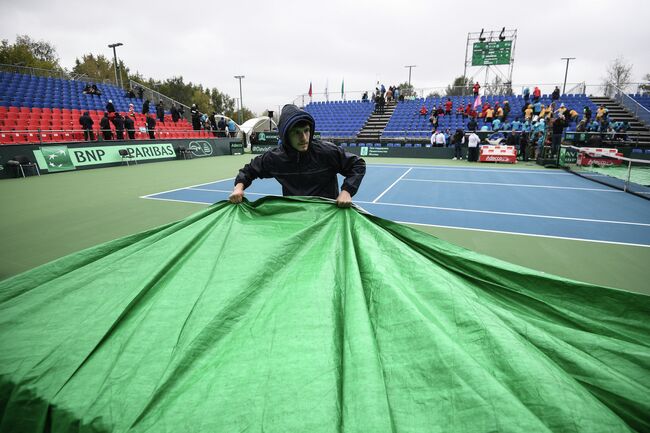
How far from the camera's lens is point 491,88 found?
29.9 meters

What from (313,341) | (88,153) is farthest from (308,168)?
(88,153)

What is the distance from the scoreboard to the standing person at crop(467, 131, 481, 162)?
50.4 ft

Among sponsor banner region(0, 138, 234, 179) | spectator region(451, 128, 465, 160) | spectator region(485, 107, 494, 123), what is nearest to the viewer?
sponsor banner region(0, 138, 234, 179)

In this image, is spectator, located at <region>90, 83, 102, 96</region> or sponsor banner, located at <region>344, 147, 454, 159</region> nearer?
sponsor banner, located at <region>344, 147, 454, 159</region>

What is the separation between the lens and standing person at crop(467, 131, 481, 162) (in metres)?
18.0

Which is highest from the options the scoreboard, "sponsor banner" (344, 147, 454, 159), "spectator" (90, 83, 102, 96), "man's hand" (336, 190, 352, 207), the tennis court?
the scoreboard

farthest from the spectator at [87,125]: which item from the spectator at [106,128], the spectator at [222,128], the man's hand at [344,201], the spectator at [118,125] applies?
the man's hand at [344,201]

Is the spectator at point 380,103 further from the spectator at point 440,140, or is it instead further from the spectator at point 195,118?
the spectator at point 195,118

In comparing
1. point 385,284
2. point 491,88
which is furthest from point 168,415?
point 491,88

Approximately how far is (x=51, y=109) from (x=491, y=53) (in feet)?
109

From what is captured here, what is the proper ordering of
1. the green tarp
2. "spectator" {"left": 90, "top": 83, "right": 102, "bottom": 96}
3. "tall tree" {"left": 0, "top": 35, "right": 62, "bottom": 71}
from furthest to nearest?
1. "tall tree" {"left": 0, "top": 35, "right": 62, "bottom": 71}
2. "spectator" {"left": 90, "top": 83, "right": 102, "bottom": 96}
3. the green tarp

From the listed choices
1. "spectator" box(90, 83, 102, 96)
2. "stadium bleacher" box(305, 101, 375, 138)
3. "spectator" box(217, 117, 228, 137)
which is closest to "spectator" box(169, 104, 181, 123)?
"spectator" box(217, 117, 228, 137)

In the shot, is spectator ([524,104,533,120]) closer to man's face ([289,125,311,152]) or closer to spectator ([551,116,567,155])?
spectator ([551,116,567,155])

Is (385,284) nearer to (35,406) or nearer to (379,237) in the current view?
(379,237)
